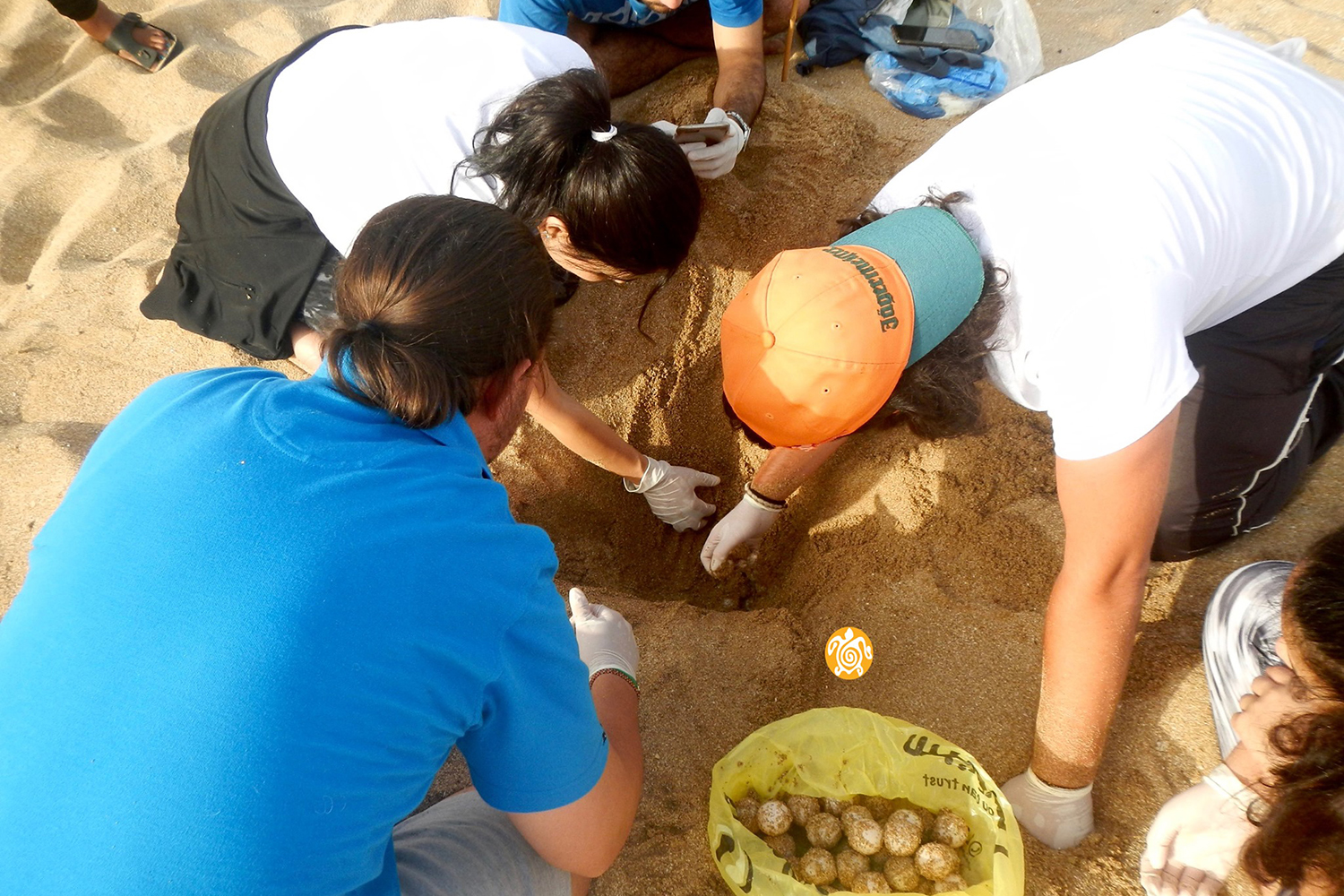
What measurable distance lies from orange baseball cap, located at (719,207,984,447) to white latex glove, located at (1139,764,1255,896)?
0.80 m

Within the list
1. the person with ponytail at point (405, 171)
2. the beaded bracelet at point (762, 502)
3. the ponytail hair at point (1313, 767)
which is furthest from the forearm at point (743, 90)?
the ponytail hair at point (1313, 767)

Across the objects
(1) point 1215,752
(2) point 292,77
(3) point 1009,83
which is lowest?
(1) point 1215,752

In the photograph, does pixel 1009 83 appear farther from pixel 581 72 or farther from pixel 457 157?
pixel 457 157

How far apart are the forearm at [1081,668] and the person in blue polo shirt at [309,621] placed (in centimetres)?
69

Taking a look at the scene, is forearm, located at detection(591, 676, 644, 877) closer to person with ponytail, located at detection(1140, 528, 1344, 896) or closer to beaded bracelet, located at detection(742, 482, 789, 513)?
beaded bracelet, located at detection(742, 482, 789, 513)

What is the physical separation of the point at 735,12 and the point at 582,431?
1191 millimetres

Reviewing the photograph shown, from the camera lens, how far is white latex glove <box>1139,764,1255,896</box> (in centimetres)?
119

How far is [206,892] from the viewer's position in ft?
2.22

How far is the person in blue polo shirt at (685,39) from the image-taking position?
6.49ft

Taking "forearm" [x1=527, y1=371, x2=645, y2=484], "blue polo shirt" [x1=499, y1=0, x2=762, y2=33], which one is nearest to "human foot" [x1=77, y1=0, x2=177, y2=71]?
"blue polo shirt" [x1=499, y1=0, x2=762, y2=33]

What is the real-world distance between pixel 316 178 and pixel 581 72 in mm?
509

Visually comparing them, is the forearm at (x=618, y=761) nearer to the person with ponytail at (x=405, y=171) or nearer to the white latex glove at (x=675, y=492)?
the person with ponytail at (x=405, y=171)

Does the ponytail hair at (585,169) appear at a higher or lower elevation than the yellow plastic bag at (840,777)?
higher

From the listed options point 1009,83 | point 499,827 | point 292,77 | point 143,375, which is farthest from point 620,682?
point 1009,83
